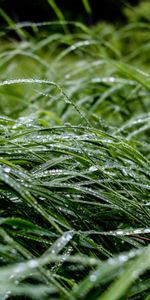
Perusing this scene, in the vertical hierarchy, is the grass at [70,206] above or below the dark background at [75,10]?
below

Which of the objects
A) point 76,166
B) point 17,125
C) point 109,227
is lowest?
point 109,227

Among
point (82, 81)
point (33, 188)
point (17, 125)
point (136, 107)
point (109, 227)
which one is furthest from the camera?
point (136, 107)

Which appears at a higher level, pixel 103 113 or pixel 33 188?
pixel 103 113

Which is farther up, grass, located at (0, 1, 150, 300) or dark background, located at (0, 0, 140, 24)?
dark background, located at (0, 0, 140, 24)

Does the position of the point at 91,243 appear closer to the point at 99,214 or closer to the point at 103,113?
the point at 99,214

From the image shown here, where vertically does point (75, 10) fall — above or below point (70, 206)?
above

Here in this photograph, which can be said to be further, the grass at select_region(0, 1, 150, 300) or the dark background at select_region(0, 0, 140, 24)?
the dark background at select_region(0, 0, 140, 24)

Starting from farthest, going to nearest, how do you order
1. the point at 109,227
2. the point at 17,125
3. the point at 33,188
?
1. the point at 17,125
2. the point at 109,227
3. the point at 33,188

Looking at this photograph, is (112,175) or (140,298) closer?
(140,298)

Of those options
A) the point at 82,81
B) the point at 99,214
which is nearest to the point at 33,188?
the point at 99,214

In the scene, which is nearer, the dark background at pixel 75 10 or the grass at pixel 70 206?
the grass at pixel 70 206

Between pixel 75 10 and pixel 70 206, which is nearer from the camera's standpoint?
pixel 70 206
